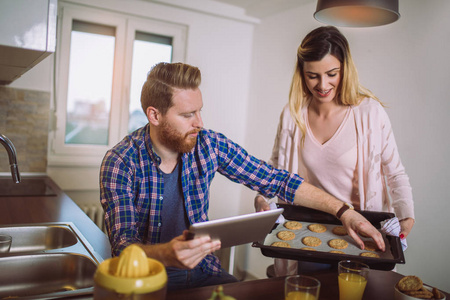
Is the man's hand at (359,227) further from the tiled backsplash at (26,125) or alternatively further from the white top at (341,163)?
the tiled backsplash at (26,125)

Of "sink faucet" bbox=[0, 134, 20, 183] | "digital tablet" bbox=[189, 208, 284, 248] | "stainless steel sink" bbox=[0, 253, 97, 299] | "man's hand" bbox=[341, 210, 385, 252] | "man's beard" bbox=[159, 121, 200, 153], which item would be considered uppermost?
"man's beard" bbox=[159, 121, 200, 153]

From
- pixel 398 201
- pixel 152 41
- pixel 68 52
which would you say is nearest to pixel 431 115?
pixel 398 201

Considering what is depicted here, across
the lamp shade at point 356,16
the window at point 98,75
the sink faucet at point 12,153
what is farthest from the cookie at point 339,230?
the window at point 98,75

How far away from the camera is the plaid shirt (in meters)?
1.42

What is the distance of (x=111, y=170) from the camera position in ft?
4.88

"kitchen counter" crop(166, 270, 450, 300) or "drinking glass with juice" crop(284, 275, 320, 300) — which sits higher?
"drinking glass with juice" crop(284, 275, 320, 300)

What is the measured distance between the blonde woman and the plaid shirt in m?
0.14

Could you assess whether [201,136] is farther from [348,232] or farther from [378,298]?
[378,298]

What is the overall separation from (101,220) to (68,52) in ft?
4.82

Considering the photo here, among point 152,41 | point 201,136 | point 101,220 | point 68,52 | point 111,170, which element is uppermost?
point 152,41

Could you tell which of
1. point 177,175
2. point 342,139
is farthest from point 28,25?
point 342,139

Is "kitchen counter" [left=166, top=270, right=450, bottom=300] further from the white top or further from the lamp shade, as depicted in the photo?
the lamp shade

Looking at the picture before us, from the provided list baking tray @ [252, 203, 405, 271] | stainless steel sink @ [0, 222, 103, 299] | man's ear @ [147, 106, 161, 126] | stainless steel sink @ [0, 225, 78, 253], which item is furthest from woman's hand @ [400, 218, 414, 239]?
stainless steel sink @ [0, 225, 78, 253]

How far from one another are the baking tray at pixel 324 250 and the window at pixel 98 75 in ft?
7.92
